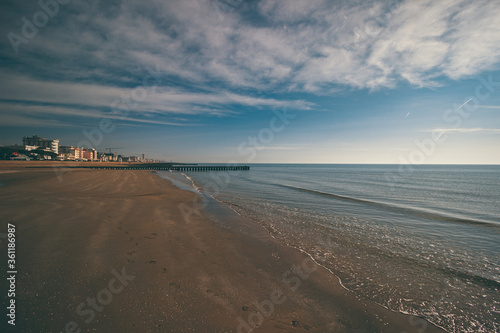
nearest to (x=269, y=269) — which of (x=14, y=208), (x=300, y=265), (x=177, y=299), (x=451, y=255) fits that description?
(x=300, y=265)

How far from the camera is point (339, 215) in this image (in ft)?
43.4

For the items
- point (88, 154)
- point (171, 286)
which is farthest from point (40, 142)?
point (171, 286)

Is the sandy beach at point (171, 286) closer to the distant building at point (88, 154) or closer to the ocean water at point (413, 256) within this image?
the ocean water at point (413, 256)

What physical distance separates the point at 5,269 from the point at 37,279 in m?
1.09

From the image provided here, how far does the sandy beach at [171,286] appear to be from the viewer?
3373mm

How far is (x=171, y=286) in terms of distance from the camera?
4.32m

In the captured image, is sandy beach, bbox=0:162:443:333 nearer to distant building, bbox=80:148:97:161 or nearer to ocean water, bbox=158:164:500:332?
ocean water, bbox=158:164:500:332

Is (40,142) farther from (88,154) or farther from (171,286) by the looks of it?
(171,286)

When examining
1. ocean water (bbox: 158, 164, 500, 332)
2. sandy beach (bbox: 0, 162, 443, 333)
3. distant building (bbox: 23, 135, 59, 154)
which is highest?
distant building (bbox: 23, 135, 59, 154)

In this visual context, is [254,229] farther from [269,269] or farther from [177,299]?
[177,299]

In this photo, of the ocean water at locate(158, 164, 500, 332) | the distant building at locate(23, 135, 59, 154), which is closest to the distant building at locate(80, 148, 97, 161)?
the distant building at locate(23, 135, 59, 154)

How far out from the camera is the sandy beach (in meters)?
3.37

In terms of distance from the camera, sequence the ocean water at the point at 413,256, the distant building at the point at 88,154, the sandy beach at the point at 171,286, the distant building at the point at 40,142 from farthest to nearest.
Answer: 1. the distant building at the point at 88,154
2. the distant building at the point at 40,142
3. the ocean water at the point at 413,256
4. the sandy beach at the point at 171,286

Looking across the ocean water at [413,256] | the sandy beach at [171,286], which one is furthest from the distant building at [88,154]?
the ocean water at [413,256]
